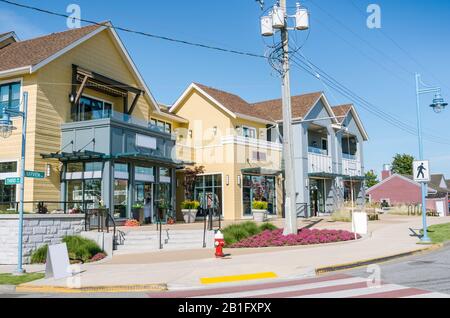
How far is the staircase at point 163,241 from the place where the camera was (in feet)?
56.5

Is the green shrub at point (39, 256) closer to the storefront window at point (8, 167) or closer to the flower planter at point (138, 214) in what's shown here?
the storefront window at point (8, 167)

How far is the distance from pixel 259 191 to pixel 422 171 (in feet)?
45.2

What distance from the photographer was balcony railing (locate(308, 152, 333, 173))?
113 ft

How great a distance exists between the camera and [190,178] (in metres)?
28.8

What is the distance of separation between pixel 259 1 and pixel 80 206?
477 inches

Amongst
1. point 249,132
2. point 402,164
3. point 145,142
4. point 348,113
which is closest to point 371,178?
point 402,164

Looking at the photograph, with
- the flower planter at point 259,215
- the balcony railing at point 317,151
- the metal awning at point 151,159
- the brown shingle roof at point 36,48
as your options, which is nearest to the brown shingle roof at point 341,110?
the balcony railing at point 317,151

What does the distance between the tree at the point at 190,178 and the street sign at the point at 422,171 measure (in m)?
14.2

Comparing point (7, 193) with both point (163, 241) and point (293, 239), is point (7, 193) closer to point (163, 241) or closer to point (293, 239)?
point (163, 241)

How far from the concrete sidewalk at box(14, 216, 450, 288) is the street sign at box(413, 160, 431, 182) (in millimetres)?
2455

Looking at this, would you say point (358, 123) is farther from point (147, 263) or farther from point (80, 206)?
point (147, 263)

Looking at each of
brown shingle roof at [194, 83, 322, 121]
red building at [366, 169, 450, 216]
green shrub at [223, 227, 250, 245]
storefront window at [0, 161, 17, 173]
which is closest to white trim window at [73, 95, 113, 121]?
storefront window at [0, 161, 17, 173]

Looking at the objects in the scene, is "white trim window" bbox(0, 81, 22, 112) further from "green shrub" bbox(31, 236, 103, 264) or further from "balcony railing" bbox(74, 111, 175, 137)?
"green shrub" bbox(31, 236, 103, 264)

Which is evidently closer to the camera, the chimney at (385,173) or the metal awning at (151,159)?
the metal awning at (151,159)
